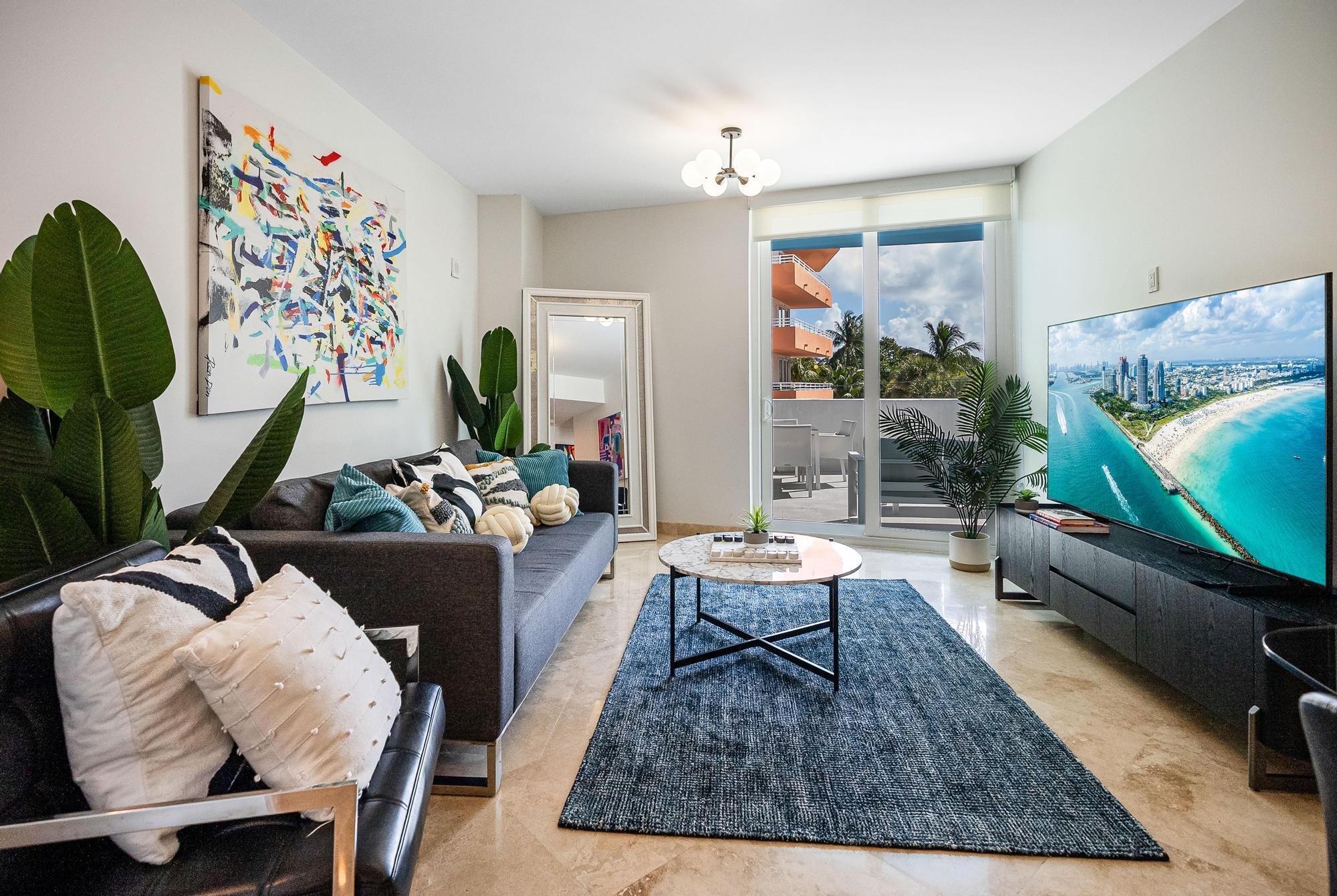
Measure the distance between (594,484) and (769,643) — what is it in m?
1.51

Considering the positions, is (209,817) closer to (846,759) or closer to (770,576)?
(846,759)

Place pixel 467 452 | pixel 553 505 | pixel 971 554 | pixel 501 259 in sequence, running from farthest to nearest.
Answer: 1. pixel 501 259
2. pixel 971 554
3. pixel 467 452
4. pixel 553 505


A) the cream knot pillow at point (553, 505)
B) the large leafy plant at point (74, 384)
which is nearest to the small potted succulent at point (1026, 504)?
the cream knot pillow at point (553, 505)

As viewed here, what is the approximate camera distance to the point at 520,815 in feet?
5.48

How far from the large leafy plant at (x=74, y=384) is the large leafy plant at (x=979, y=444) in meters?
3.82

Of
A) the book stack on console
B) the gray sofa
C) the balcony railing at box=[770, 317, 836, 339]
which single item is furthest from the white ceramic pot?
the gray sofa

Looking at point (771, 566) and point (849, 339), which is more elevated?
point (849, 339)

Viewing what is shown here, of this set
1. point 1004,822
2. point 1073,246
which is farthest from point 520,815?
point 1073,246

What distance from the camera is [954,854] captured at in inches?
59.4

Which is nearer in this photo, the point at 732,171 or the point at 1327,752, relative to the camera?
the point at 1327,752

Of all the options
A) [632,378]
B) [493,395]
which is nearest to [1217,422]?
[632,378]

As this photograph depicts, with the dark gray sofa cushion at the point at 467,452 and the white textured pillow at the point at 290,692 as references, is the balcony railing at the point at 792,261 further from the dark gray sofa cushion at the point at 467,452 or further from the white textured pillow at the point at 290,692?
the white textured pillow at the point at 290,692

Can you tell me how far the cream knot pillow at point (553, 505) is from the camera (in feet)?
10.7

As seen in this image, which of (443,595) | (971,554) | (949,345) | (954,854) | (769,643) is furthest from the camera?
(949,345)
